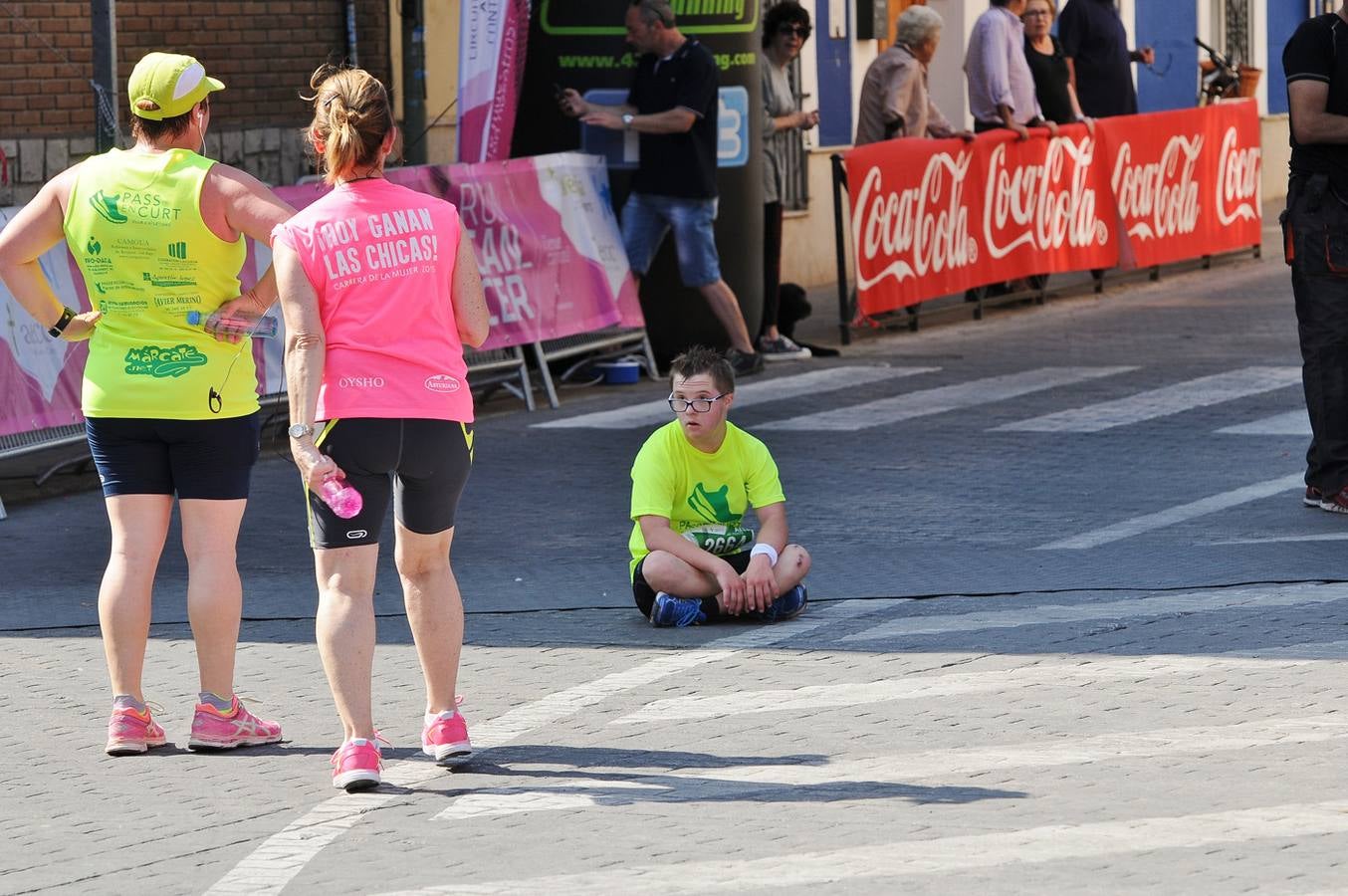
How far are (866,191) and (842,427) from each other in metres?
3.77

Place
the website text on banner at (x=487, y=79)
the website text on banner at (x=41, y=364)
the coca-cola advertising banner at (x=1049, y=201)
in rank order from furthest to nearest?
the coca-cola advertising banner at (x=1049, y=201), the website text on banner at (x=487, y=79), the website text on banner at (x=41, y=364)

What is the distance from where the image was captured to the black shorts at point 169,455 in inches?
238

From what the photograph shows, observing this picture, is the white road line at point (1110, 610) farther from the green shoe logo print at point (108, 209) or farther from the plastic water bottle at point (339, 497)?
the green shoe logo print at point (108, 209)

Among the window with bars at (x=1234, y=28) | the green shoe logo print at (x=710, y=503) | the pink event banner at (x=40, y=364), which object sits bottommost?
the green shoe logo print at (x=710, y=503)

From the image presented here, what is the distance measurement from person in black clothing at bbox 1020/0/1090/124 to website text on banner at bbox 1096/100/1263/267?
0.92ft

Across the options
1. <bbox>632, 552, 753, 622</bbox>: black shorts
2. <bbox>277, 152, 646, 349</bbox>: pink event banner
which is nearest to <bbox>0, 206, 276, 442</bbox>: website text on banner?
<bbox>277, 152, 646, 349</bbox>: pink event banner

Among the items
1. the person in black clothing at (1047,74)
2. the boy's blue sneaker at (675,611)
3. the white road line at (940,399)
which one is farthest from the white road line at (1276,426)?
the person in black clothing at (1047,74)

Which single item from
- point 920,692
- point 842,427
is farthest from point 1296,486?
point 920,692

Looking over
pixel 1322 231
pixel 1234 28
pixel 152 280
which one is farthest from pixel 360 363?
pixel 1234 28

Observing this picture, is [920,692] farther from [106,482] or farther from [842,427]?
[842,427]

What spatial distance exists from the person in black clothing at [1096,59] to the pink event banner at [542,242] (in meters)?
6.55

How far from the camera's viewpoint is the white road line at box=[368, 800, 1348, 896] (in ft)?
15.5

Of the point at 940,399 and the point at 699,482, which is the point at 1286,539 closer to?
the point at 699,482

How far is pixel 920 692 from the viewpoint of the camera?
641 centimetres
